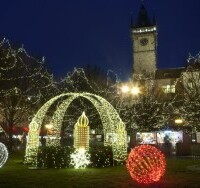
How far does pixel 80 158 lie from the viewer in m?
20.9

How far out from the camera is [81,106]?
44.8 meters

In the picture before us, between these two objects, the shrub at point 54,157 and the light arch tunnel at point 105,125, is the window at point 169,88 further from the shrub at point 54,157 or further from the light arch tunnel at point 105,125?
the shrub at point 54,157

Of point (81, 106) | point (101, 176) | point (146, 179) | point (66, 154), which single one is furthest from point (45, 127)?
point (146, 179)

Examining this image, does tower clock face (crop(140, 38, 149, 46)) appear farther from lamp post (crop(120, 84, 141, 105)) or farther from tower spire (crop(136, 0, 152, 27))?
lamp post (crop(120, 84, 141, 105))

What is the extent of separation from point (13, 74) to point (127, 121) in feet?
52.7

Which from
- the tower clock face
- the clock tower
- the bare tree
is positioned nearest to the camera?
the bare tree

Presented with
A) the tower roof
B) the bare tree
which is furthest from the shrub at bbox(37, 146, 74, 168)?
the tower roof

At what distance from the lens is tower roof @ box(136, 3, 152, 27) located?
95.2 m

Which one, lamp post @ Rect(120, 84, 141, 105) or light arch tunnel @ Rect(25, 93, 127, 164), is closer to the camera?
light arch tunnel @ Rect(25, 93, 127, 164)

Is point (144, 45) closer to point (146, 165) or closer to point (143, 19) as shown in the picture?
point (143, 19)

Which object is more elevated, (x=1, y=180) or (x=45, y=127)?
(x=45, y=127)

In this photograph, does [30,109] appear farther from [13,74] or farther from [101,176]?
[101,176]

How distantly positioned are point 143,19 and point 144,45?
10.9 meters

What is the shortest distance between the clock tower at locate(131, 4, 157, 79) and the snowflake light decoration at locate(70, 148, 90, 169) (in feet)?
203
